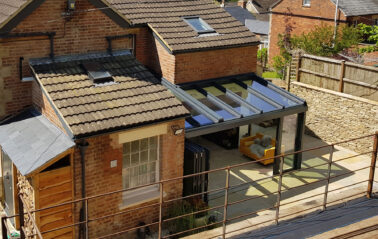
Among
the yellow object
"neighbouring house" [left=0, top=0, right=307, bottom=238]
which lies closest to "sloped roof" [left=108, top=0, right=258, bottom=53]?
"neighbouring house" [left=0, top=0, right=307, bottom=238]

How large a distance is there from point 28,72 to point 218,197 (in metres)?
6.50

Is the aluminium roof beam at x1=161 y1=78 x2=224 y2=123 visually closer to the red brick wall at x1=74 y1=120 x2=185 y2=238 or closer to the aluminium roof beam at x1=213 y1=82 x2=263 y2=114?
the aluminium roof beam at x1=213 y1=82 x2=263 y2=114

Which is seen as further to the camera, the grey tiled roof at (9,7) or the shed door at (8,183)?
the shed door at (8,183)

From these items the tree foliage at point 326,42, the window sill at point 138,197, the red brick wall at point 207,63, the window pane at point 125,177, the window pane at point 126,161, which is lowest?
the window sill at point 138,197

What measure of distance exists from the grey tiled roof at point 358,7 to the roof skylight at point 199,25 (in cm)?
1873

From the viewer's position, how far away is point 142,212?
12.6 meters

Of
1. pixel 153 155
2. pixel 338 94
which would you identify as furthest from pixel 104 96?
pixel 338 94

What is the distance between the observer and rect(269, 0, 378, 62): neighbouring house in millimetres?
33028

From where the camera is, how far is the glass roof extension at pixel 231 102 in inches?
554

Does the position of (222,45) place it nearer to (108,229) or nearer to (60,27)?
(60,27)

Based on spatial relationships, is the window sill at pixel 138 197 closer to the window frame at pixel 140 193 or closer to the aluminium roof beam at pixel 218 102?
the window frame at pixel 140 193

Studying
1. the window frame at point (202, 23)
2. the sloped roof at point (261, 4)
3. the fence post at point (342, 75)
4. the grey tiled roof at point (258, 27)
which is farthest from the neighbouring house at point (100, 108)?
the sloped roof at point (261, 4)

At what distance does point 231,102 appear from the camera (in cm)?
1546

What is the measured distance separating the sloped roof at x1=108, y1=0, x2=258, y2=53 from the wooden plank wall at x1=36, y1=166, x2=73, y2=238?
5718 mm
